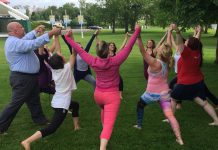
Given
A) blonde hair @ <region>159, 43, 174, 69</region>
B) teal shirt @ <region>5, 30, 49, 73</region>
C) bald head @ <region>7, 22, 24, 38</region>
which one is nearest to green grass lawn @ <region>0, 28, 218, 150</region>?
teal shirt @ <region>5, 30, 49, 73</region>

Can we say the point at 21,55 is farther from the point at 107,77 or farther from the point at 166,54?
the point at 166,54

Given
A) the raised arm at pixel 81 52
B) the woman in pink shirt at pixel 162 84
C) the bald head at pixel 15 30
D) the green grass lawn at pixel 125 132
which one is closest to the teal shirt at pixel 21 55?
the bald head at pixel 15 30

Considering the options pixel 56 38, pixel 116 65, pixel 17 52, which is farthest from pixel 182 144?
pixel 17 52

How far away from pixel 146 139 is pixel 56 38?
2421 mm

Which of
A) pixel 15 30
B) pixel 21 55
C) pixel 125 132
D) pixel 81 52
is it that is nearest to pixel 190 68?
pixel 125 132

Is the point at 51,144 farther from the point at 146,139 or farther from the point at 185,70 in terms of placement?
the point at 185,70

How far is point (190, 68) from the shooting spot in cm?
711

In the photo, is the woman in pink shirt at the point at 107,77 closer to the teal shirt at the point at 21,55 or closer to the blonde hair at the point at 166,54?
the blonde hair at the point at 166,54

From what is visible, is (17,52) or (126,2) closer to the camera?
(17,52)

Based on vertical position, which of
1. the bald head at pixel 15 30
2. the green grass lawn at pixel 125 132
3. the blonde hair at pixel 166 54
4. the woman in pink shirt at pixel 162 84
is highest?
the bald head at pixel 15 30

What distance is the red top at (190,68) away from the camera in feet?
23.0

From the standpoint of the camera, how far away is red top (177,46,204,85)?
7.01 m

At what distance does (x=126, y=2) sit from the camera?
242 feet

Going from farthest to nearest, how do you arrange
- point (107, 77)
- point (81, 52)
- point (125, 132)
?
point (125, 132) < point (81, 52) < point (107, 77)
